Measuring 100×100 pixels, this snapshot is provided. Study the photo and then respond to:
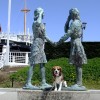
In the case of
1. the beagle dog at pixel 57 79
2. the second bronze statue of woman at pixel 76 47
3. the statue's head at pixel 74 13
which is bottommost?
the beagle dog at pixel 57 79

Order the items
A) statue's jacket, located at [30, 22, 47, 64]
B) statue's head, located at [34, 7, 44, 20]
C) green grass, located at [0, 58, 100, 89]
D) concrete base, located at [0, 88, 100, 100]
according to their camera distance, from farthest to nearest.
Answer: green grass, located at [0, 58, 100, 89]
statue's head, located at [34, 7, 44, 20]
statue's jacket, located at [30, 22, 47, 64]
concrete base, located at [0, 88, 100, 100]

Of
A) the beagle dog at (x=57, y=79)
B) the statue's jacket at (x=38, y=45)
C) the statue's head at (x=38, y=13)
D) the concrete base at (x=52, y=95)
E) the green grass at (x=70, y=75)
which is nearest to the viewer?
the concrete base at (x=52, y=95)

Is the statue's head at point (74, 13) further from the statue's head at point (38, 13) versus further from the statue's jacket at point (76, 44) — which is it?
→ the statue's head at point (38, 13)

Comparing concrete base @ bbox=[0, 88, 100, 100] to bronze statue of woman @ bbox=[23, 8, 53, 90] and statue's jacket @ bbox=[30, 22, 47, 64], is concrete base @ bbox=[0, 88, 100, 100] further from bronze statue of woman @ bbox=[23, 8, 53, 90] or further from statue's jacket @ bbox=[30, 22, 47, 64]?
statue's jacket @ bbox=[30, 22, 47, 64]

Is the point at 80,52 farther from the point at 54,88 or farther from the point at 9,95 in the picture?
the point at 9,95

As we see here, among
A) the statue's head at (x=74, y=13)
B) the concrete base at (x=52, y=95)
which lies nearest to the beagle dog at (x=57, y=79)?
the concrete base at (x=52, y=95)

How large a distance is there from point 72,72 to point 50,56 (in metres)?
9.12

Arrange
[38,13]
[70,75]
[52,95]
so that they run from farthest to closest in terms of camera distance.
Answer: [70,75] → [38,13] → [52,95]

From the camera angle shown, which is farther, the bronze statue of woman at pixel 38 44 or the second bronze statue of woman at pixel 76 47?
the bronze statue of woman at pixel 38 44

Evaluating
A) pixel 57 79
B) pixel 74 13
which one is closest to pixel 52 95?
pixel 57 79

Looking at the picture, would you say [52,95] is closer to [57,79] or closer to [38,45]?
[57,79]

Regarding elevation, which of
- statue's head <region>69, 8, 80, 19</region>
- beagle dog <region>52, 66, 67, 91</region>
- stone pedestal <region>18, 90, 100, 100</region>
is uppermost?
statue's head <region>69, 8, 80, 19</region>

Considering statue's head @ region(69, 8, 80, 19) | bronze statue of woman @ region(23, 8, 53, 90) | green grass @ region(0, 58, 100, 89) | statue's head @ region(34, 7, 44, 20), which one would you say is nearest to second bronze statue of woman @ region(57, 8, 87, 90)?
statue's head @ region(69, 8, 80, 19)

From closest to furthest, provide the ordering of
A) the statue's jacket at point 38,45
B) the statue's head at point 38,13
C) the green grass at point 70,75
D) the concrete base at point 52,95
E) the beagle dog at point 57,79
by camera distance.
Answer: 1. the concrete base at point 52,95
2. the beagle dog at point 57,79
3. the statue's jacket at point 38,45
4. the statue's head at point 38,13
5. the green grass at point 70,75
